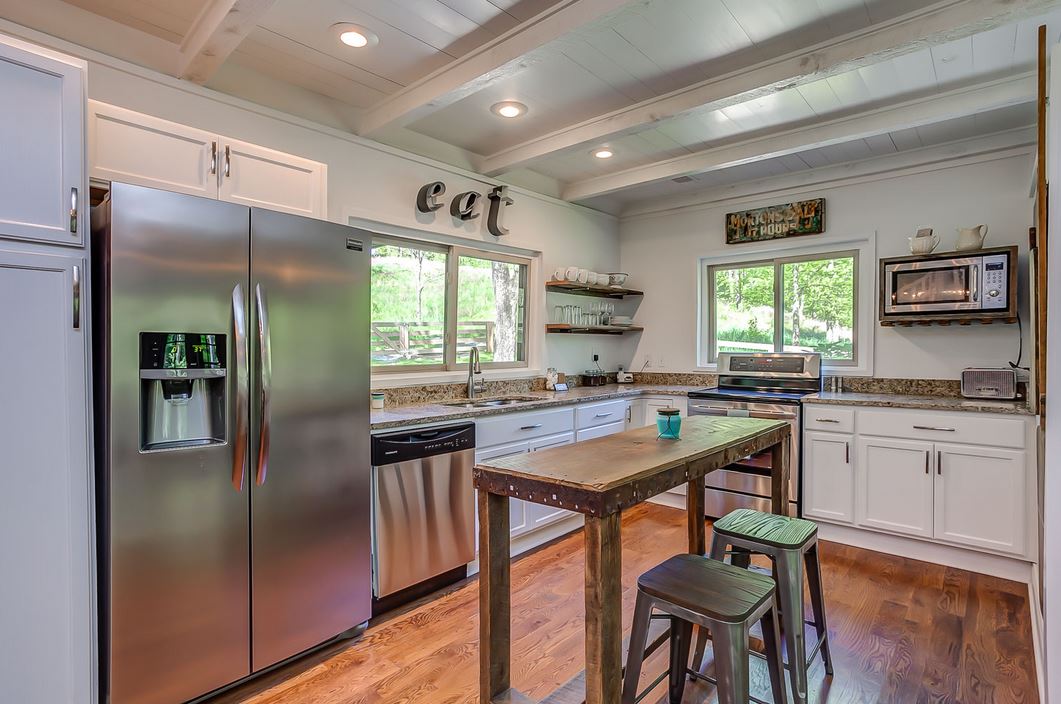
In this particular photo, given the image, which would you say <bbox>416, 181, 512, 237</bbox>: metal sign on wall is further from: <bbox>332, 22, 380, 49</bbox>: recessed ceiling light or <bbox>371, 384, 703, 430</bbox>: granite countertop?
<bbox>371, 384, 703, 430</bbox>: granite countertop

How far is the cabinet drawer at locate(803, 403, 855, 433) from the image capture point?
3.48 meters

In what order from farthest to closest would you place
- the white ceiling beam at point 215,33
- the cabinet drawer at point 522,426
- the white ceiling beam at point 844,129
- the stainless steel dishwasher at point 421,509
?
the cabinet drawer at point 522,426
the white ceiling beam at point 844,129
the stainless steel dishwasher at point 421,509
the white ceiling beam at point 215,33

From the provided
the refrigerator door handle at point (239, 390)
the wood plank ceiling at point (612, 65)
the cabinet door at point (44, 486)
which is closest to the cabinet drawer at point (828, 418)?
the wood plank ceiling at point (612, 65)

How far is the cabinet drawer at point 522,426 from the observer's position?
314 cm

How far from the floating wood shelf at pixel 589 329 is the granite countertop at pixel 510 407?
50cm

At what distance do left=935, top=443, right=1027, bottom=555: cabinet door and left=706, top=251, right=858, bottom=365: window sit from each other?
43.1 inches

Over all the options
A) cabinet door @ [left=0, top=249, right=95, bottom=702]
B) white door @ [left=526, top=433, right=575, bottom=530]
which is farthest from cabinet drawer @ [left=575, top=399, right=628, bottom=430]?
cabinet door @ [left=0, top=249, right=95, bottom=702]

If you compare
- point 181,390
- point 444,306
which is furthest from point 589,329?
point 181,390

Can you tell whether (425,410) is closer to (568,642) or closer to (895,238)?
(568,642)

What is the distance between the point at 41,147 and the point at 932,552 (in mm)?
4596

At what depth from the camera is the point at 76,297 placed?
1.69 m

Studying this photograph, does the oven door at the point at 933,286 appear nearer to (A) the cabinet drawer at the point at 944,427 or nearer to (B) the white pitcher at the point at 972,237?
(B) the white pitcher at the point at 972,237

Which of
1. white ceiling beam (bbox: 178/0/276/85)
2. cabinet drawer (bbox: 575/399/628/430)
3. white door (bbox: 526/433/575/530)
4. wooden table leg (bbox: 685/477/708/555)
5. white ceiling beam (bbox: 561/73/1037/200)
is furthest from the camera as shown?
cabinet drawer (bbox: 575/399/628/430)

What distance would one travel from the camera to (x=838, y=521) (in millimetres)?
3539
